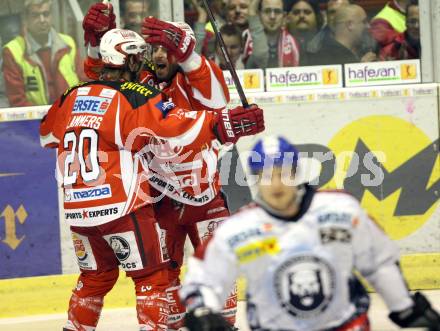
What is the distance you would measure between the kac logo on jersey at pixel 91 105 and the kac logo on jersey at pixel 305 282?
6.53 ft

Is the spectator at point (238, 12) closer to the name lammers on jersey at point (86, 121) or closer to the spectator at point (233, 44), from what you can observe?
the spectator at point (233, 44)

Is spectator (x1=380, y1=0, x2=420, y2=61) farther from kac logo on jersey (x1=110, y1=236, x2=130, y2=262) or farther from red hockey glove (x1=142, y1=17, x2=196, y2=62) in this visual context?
kac logo on jersey (x1=110, y1=236, x2=130, y2=262)

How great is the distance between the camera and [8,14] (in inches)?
328

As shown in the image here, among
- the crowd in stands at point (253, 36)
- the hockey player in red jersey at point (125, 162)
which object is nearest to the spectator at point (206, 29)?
the crowd in stands at point (253, 36)

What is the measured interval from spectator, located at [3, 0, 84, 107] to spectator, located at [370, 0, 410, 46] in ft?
6.74

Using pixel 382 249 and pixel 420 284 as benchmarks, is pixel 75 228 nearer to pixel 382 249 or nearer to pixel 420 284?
pixel 382 249

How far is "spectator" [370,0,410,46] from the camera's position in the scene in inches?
331

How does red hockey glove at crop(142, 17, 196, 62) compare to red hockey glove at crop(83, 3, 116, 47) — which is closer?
red hockey glove at crop(142, 17, 196, 62)

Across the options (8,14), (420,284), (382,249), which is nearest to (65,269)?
(8,14)

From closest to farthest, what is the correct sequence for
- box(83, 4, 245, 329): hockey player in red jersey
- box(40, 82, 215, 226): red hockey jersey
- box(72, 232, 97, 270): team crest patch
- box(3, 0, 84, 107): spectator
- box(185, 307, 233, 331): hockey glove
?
box(185, 307, 233, 331): hockey glove → box(40, 82, 215, 226): red hockey jersey → box(72, 232, 97, 270): team crest patch → box(83, 4, 245, 329): hockey player in red jersey → box(3, 0, 84, 107): spectator

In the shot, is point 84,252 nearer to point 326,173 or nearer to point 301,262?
point 301,262

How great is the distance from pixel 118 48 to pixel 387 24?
105 inches

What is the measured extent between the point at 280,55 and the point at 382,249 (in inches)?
161

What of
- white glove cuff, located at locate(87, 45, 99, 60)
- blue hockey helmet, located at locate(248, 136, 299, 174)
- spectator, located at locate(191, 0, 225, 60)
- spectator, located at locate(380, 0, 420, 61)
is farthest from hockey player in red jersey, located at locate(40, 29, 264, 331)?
spectator, located at locate(380, 0, 420, 61)
